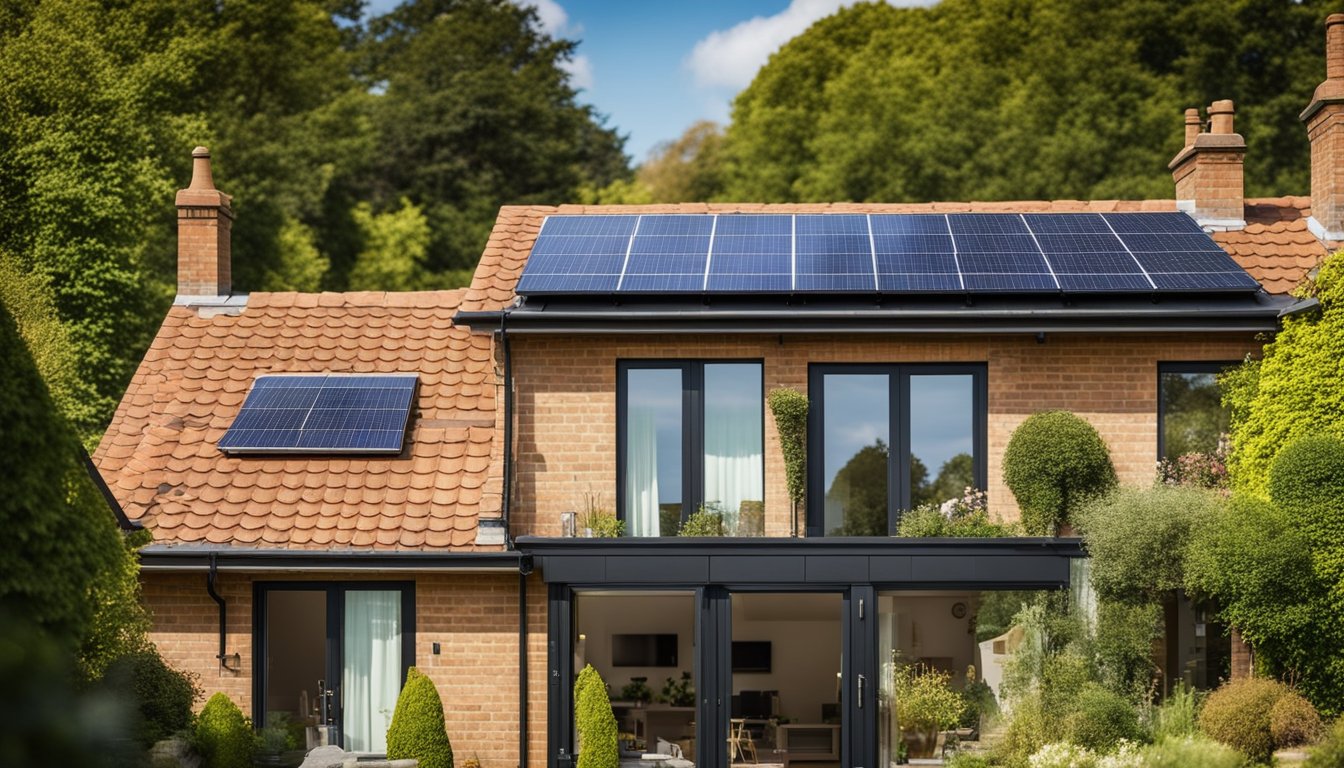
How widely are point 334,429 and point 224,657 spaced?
3.14 metres

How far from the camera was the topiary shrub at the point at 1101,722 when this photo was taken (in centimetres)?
1744

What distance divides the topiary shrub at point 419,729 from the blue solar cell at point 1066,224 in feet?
33.2

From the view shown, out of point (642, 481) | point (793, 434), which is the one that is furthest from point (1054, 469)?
point (642, 481)

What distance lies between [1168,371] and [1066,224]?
Result: 2.79 meters

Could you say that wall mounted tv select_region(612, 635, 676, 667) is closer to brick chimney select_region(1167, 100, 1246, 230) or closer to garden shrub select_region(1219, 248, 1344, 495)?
garden shrub select_region(1219, 248, 1344, 495)

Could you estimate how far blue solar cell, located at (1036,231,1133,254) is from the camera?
20.8 m

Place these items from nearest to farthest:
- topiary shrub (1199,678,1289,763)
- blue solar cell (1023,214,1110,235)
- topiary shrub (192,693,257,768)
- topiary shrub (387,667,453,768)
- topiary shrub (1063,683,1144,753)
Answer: topiary shrub (1199,678,1289,763) → topiary shrub (1063,683,1144,753) → topiary shrub (192,693,257,768) → topiary shrub (387,667,453,768) → blue solar cell (1023,214,1110,235)

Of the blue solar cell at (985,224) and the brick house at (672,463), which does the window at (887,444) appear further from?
the blue solar cell at (985,224)

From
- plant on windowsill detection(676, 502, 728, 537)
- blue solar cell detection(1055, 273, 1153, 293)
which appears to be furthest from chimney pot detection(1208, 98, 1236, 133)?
plant on windowsill detection(676, 502, 728, 537)

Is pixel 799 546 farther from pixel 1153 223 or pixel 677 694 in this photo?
pixel 677 694

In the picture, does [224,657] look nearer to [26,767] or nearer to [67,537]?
[67,537]

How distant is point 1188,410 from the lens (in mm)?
20109

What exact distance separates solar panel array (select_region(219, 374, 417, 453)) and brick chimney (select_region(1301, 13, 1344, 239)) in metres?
12.5

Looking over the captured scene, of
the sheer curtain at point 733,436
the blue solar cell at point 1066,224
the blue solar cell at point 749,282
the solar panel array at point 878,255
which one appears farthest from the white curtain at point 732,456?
the blue solar cell at point 1066,224
